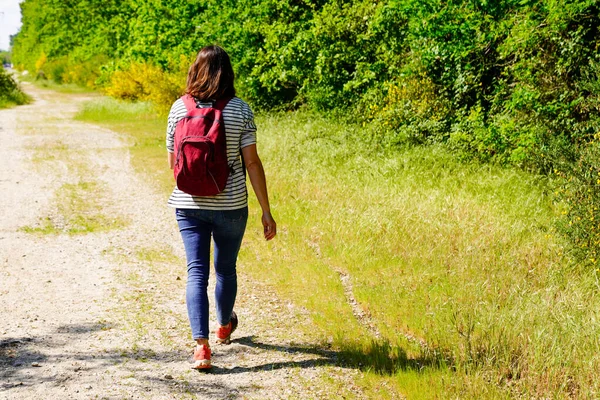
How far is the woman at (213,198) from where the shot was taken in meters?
4.13

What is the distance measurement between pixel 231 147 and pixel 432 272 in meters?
2.72

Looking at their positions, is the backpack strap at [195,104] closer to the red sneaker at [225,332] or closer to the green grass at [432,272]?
the red sneaker at [225,332]

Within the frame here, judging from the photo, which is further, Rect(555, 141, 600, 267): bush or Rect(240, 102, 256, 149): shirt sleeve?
Rect(555, 141, 600, 267): bush

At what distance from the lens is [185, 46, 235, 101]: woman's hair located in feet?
13.5

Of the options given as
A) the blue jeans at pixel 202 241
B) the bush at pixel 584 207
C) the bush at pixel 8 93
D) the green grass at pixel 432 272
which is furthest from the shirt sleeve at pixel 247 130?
the bush at pixel 8 93

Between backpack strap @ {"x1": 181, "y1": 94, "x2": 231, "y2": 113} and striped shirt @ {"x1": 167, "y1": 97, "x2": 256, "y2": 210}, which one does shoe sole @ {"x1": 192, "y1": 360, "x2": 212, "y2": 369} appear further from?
backpack strap @ {"x1": 181, "y1": 94, "x2": 231, "y2": 113}

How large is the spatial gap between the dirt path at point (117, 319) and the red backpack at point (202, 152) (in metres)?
1.23

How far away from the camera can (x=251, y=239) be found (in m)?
7.87

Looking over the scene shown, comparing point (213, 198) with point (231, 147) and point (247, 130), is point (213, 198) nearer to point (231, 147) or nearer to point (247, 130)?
point (231, 147)

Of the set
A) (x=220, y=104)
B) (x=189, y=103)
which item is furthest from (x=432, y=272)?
(x=189, y=103)

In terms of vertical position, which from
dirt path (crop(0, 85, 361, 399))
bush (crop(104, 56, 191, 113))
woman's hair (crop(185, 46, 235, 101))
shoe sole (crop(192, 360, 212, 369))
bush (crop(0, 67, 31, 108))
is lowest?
bush (crop(0, 67, 31, 108))

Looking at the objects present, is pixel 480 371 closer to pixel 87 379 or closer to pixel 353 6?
pixel 87 379

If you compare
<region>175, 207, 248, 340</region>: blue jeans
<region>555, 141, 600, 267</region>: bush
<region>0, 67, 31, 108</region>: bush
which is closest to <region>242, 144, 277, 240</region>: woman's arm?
<region>175, 207, 248, 340</region>: blue jeans

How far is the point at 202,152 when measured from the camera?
4.05 metres
